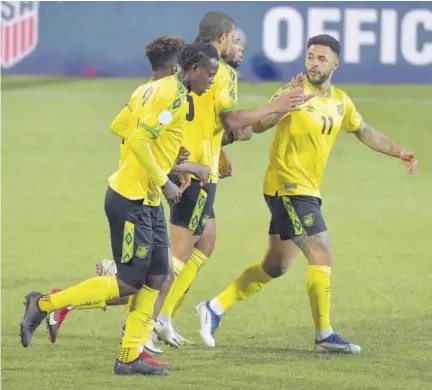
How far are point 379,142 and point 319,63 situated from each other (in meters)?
0.77

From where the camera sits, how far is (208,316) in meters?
8.98

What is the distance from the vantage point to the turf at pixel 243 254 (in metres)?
7.92

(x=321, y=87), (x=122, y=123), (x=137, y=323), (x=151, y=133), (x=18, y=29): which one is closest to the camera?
(x=151, y=133)

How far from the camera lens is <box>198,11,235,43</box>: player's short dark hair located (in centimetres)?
865

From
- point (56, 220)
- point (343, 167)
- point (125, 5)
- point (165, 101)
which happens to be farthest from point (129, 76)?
point (165, 101)

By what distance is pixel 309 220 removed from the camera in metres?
8.61

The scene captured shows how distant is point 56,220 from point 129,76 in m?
11.4

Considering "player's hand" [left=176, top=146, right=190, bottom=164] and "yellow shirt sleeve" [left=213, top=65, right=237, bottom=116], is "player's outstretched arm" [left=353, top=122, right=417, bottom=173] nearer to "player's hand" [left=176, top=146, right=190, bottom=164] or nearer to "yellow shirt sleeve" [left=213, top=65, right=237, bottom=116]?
"yellow shirt sleeve" [left=213, top=65, right=237, bottom=116]

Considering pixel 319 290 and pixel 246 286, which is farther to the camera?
pixel 246 286

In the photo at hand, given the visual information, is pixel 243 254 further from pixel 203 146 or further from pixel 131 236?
pixel 131 236

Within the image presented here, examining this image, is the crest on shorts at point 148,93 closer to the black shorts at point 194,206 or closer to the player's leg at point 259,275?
the black shorts at point 194,206

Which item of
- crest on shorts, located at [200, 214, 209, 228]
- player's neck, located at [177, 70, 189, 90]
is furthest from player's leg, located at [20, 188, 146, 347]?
crest on shorts, located at [200, 214, 209, 228]

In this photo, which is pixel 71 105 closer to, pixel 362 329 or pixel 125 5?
pixel 125 5

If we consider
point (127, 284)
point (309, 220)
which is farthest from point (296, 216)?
point (127, 284)
